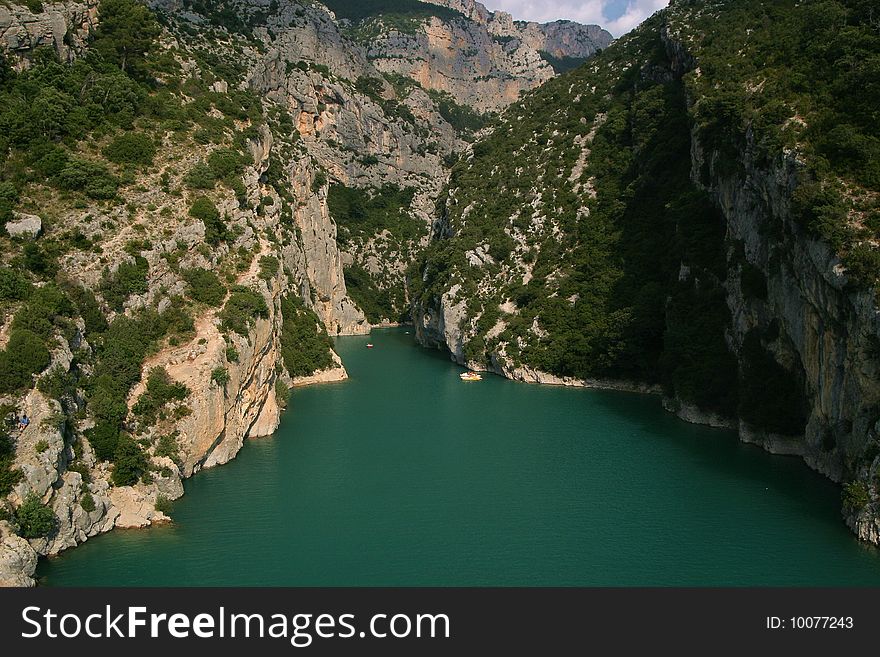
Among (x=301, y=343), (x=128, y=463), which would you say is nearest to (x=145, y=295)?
(x=128, y=463)

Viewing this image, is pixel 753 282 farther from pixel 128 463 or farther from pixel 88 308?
pixel 88 308

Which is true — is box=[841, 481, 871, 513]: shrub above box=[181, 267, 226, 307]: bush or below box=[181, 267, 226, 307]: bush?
below

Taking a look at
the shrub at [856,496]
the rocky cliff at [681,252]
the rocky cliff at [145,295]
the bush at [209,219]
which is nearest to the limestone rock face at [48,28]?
the rocky cliff at [145,295]

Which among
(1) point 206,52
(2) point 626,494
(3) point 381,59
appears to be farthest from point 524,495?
(3) point 381,59

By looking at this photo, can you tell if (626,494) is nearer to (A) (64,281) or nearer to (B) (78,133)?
(A) (64,281)

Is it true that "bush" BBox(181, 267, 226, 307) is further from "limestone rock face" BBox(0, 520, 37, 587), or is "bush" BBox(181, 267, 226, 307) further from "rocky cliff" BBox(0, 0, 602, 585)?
"limestone rock face" BBox(0, 520, 37, 587)

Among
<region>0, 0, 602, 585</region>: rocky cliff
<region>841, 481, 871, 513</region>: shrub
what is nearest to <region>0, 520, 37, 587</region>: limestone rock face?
<region>0, 0, 602, 585</region>: rocky cliff
